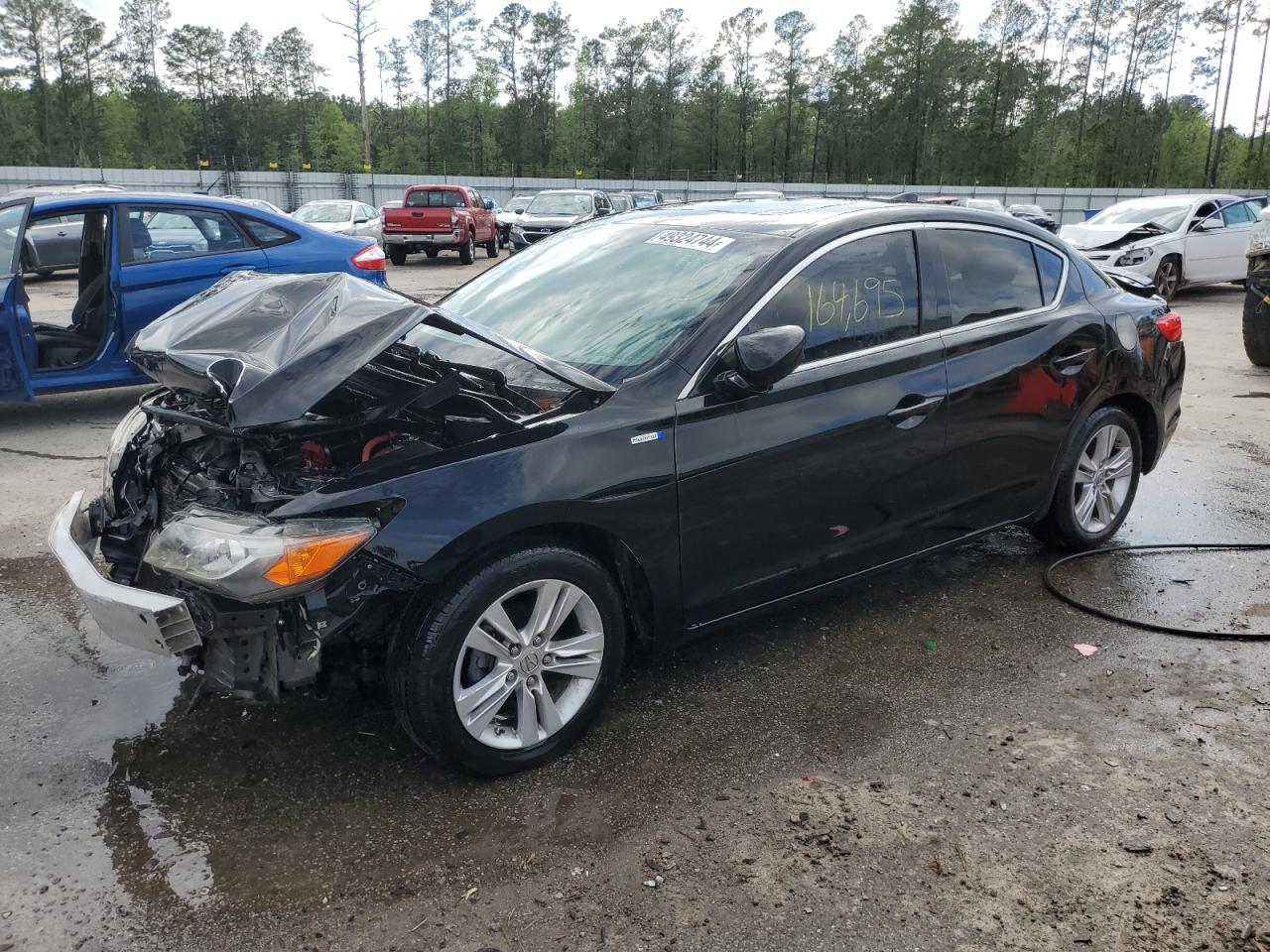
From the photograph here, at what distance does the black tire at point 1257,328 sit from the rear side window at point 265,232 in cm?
954

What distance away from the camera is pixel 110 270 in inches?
278

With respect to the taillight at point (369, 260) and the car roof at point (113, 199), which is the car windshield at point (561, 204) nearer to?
the taillight at point (369, 260)

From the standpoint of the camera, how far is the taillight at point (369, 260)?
845cm

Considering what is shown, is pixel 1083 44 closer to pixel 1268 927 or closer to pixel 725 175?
pixel 725 175

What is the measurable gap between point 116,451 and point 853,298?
273 cm

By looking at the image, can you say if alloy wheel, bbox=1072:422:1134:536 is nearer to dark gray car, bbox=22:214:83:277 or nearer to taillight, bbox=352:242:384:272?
taillight, bbox=352:242:384:272

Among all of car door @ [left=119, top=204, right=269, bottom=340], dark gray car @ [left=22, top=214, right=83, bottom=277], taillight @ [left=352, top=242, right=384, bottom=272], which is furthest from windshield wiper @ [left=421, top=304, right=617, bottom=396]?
taillight @ [left=352, top=242, right=384, bottom=272]

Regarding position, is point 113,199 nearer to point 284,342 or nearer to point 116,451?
point 116,451

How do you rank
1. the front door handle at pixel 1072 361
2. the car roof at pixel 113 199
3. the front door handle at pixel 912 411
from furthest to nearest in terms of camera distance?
the car roof at pixel 113 199, the front door handle at pixel 1072 361, the front door handle at pixel 912 411

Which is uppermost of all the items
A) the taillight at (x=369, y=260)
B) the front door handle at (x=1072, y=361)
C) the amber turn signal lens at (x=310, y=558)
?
the taillight at (x=369, y=260)

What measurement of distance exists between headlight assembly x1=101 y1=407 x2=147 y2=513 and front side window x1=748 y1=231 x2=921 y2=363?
223 cm

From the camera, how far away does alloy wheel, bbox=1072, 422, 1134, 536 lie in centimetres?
467

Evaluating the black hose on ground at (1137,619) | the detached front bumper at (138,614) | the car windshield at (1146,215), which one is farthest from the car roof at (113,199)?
the car windshield at (1146,215)

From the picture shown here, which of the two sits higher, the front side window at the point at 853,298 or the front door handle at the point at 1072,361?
the front side window at the point at 853,298
